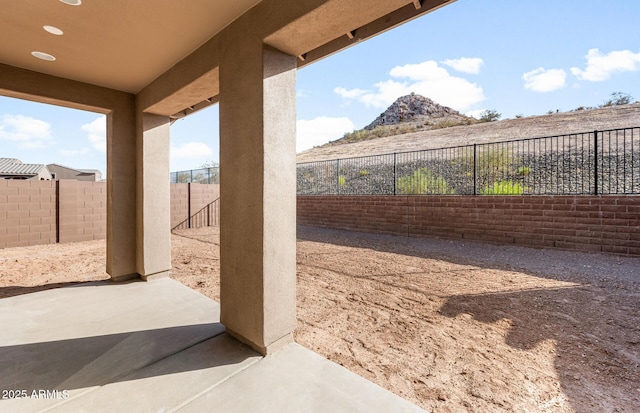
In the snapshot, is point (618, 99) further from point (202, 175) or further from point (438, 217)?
point (202, 175)

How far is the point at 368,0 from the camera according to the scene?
6.08 ft

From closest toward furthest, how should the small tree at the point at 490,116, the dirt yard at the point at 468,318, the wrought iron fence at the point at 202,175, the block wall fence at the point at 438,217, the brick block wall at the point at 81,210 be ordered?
1. the dirt yard at the point at 468,318
2. the block wall fence at the point at 438,217
3. the brick block wall at the point at 81,210
4. the wrought iron fence at the point at 202,175
5. the small tree at the point at 490,116

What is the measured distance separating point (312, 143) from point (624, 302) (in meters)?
32.8

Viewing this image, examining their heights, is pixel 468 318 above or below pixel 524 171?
below

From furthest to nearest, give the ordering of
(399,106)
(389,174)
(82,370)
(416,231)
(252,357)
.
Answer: (399,106) → (389,174) → (416,231) → (252,357) → (82,370)

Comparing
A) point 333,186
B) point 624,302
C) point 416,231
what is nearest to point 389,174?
point 333,186

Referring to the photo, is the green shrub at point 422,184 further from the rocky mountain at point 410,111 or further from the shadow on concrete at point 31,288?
the rocky mountain at point 410,111

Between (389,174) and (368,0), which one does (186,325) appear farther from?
(389,174)

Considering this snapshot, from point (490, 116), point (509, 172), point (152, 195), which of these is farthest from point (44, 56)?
point (490, 116)

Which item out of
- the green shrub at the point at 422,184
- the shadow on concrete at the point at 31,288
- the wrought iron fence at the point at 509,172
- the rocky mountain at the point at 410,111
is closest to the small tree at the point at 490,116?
the rocky mountain at the point at 410,111

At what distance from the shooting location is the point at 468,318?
3234 mm

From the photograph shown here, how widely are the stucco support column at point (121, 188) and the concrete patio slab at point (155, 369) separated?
1.08 meters

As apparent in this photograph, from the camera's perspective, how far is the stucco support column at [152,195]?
4.18m

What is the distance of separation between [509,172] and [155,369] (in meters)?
11.3
